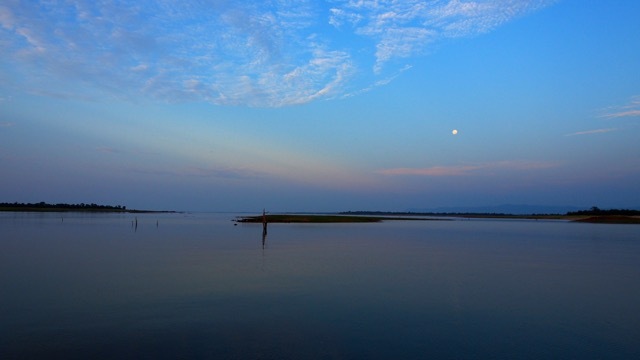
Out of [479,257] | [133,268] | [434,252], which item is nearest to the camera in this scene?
[133,268]

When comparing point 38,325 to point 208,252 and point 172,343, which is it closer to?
point 172,343

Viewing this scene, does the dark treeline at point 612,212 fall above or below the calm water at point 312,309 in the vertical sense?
above

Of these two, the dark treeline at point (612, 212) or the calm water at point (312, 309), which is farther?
the dark treeline at point (612, 212)

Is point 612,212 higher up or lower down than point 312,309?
higher up

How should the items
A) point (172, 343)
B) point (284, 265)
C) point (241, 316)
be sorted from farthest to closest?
point (284, 265)
point (241, 316)
point (172, 343)

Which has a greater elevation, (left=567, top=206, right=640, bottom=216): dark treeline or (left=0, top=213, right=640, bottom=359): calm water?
(left=567, top=206, right=640, bottom=216): dark treeline

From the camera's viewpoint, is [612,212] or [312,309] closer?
[312,309]

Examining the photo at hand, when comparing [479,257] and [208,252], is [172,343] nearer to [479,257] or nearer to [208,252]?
[208,252]

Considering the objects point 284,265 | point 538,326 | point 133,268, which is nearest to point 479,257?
point 284,265

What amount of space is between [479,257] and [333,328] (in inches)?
1054

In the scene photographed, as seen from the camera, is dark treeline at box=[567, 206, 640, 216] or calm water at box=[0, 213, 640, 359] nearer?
calm water at box=[0, 213, 640, 359]

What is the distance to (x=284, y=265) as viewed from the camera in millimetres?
31281

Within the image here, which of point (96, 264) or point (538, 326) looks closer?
point (538, 326)

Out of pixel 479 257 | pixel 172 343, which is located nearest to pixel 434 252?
pixel 479 257
